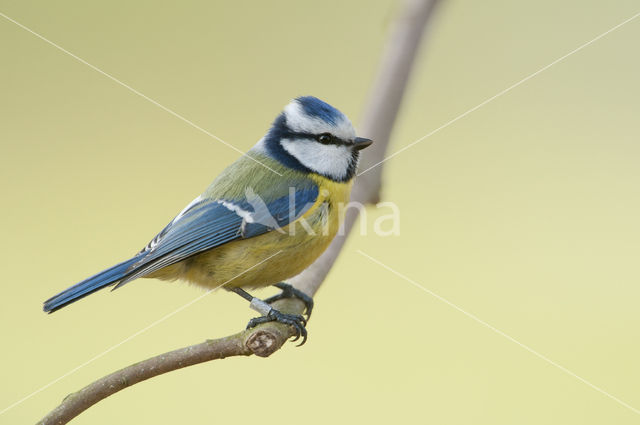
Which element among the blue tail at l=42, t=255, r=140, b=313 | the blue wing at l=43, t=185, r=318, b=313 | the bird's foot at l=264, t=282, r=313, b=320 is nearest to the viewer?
the blue tail at l=42, t=255, r=140, b=313

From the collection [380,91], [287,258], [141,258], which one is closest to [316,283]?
[287,258]

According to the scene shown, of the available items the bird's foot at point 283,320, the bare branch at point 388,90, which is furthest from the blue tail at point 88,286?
the bare branch at point 388,90

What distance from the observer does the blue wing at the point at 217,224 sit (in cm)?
120

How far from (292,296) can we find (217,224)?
0.72 ft

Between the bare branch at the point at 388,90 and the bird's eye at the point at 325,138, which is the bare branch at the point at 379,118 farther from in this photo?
the bird's eye at the point at 325,138

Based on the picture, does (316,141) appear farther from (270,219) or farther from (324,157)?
(270,219)

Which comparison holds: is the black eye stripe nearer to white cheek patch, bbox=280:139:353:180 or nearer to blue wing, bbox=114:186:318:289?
white cheek patch, bbox=280:139:353:180

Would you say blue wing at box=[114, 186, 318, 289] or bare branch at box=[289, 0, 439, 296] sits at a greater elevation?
bare branch at box=[289, 0, 439, 296]

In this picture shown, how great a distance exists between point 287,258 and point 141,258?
277 millimetres

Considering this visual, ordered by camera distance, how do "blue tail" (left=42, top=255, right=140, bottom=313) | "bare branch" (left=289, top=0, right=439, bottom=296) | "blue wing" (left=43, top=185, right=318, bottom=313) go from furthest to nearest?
"bare branch" (left=289, top=0, right=439, bottom=296) < "blue wing" (left=43, top=185, right=318, bottom=313) < "blue tail" (left=42, top=255, right=140, bottom=313)

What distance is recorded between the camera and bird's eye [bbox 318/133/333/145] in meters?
1.33

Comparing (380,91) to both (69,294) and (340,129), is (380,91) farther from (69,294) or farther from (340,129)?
(69,294)

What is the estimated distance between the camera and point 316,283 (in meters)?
1.33

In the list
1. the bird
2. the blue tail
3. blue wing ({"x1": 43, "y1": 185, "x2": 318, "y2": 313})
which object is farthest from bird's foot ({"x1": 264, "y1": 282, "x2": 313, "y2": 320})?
the blue tail
